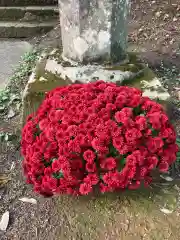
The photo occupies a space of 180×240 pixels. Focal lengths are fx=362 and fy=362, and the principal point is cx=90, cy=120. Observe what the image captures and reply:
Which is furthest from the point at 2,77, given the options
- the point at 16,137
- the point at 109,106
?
the point at 109,106

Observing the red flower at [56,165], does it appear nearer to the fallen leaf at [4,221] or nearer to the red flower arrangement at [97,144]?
the red flower arrangement at [97,144]

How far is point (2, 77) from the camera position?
4.60 meters

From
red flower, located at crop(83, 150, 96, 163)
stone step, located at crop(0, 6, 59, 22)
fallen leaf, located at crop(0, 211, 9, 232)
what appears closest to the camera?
red flower, located at crop(83, 150, 96, 163)

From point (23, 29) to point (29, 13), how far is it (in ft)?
1.10

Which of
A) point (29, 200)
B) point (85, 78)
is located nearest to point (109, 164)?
point (29, 200)

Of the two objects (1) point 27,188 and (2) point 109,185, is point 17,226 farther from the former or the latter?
(2) point 109,185

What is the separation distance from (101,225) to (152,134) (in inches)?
25.5

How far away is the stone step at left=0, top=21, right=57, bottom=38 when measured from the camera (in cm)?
589

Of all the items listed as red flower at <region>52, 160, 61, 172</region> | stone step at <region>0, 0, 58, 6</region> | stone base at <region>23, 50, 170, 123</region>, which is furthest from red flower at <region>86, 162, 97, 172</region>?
stone step at <region>0, 0, 58, 6</region>

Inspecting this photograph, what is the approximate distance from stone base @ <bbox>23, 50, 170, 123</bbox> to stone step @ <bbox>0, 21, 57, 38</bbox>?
9.41ft

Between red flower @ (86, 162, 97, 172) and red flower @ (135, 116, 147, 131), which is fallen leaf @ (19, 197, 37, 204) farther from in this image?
red flower @ (135, 116, 147, 131)

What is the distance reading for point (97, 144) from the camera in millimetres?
2096

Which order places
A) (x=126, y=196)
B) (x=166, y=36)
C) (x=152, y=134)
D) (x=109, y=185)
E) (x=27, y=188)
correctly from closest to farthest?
(x=109, y=185) < (x=152, y=134) < (x=126, y=196) < (x=27, y=188) < (x=166, y=36)

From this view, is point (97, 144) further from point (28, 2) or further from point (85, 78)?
point (28, 2)
